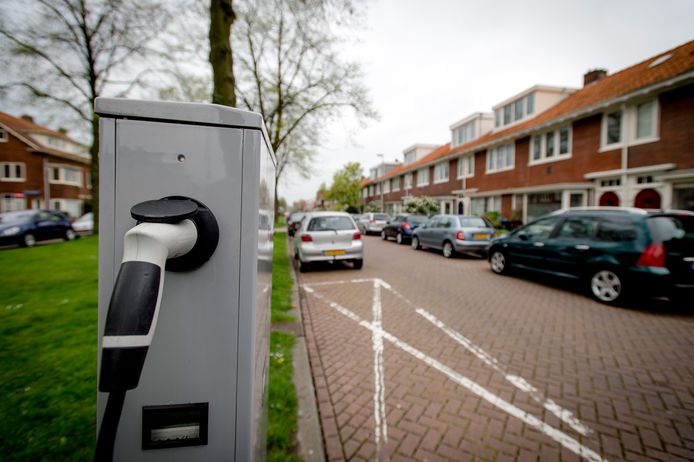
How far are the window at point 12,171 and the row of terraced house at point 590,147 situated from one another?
38637 millimetres

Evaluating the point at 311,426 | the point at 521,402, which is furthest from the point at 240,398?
the point at 521,402

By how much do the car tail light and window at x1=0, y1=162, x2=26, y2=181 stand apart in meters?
43.4

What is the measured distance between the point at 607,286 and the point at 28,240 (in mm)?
19809

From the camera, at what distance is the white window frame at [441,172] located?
92.8 feet

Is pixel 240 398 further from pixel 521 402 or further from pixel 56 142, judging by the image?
pixel 56 142

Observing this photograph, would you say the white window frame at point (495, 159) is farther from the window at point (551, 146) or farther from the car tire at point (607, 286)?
the car tire at point (607, 286)

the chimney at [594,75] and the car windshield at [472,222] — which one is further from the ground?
the chimney at [594,75]

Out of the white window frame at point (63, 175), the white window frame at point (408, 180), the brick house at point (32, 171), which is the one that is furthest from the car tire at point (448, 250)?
the white window frame at point (63, 175)

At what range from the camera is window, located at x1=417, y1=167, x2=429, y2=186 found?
32.3 m

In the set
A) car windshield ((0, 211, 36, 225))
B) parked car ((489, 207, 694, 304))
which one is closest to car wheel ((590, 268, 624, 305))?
parked car ((489, 207, 694, 304))

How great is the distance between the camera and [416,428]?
270cm

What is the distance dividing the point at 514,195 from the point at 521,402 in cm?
1955

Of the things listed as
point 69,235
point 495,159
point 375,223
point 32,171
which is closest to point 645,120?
point 495,159

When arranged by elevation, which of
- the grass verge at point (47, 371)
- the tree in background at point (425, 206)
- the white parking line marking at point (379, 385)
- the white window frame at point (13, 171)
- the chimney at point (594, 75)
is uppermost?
the chimney at point (594, 75)
